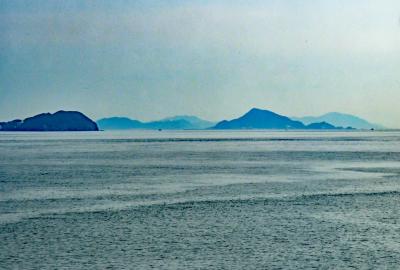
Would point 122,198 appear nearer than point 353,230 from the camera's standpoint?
No

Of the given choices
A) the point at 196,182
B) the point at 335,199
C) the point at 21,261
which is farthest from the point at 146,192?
the point at 21,261

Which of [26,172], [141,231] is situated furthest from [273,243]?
[26,172]

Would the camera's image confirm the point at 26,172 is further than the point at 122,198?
Yes

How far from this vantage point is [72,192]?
4944 centimetres

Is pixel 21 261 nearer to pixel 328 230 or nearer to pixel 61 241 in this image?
pixel 61 241

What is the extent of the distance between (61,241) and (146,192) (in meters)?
20.3

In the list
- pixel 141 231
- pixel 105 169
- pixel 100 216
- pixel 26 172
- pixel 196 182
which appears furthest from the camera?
pixel 105 169

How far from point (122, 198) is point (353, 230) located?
1902 cm

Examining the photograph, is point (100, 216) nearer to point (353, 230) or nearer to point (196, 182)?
point (353, 230)

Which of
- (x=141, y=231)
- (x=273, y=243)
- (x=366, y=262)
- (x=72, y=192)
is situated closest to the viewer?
(x=366, y=262)

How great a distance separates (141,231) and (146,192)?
1749 cm

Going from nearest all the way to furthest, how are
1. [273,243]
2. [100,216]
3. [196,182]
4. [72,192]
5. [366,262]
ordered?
1. [366,262]
2. [273,243]
3. [100,216]
4. [72,192]
5. [196,182]

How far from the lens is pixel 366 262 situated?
25203 millimetres

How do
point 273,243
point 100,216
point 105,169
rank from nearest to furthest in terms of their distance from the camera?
point 273,243 < point 100,216 < point 105,169
